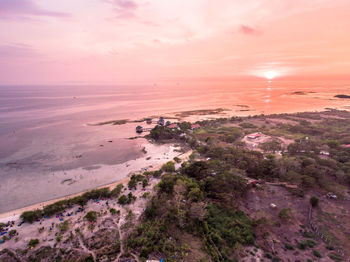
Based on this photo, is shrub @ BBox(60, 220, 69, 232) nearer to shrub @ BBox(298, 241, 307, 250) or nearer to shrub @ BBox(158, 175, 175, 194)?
shrub @ BBox(158, 175, 175, 194)

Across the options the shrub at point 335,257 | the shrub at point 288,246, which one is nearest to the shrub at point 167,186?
the shrub at point 288,246

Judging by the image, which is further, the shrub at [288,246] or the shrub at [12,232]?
the shrub at [12,232]

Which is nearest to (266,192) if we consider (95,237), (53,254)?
(95,237)

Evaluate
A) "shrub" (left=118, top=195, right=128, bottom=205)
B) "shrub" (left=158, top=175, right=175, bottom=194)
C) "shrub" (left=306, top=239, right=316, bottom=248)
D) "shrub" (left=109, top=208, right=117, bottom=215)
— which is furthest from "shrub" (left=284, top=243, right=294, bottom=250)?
"shrub" (left=109, top=208, right=117, bottom=215)

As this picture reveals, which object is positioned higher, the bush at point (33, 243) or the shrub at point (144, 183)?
the shrub at point (144, 183)

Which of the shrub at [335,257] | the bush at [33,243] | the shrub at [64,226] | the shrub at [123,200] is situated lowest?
the shrub at [335,257]

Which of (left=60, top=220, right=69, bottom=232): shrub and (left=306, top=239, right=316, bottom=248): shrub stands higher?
(left=60, top=220, right=69, bottom=232): shrub

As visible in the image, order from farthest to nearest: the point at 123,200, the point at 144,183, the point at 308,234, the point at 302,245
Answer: the point at 144,183 → the point at 123,200 → the point at 308,234 → the point at 302,245

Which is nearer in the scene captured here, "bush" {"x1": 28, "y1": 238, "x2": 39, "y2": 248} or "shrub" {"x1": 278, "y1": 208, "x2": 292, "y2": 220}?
"bush" {"x1": 28, "y1": 238, "x2": 39, "y2": 248}

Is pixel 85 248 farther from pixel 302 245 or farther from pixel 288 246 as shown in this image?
pixel 302 245

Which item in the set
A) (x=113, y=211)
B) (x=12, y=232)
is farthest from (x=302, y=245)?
(x=12, y=232)

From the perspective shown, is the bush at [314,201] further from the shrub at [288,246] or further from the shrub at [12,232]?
the shrub at [12,232]

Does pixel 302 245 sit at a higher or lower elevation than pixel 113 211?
lower
